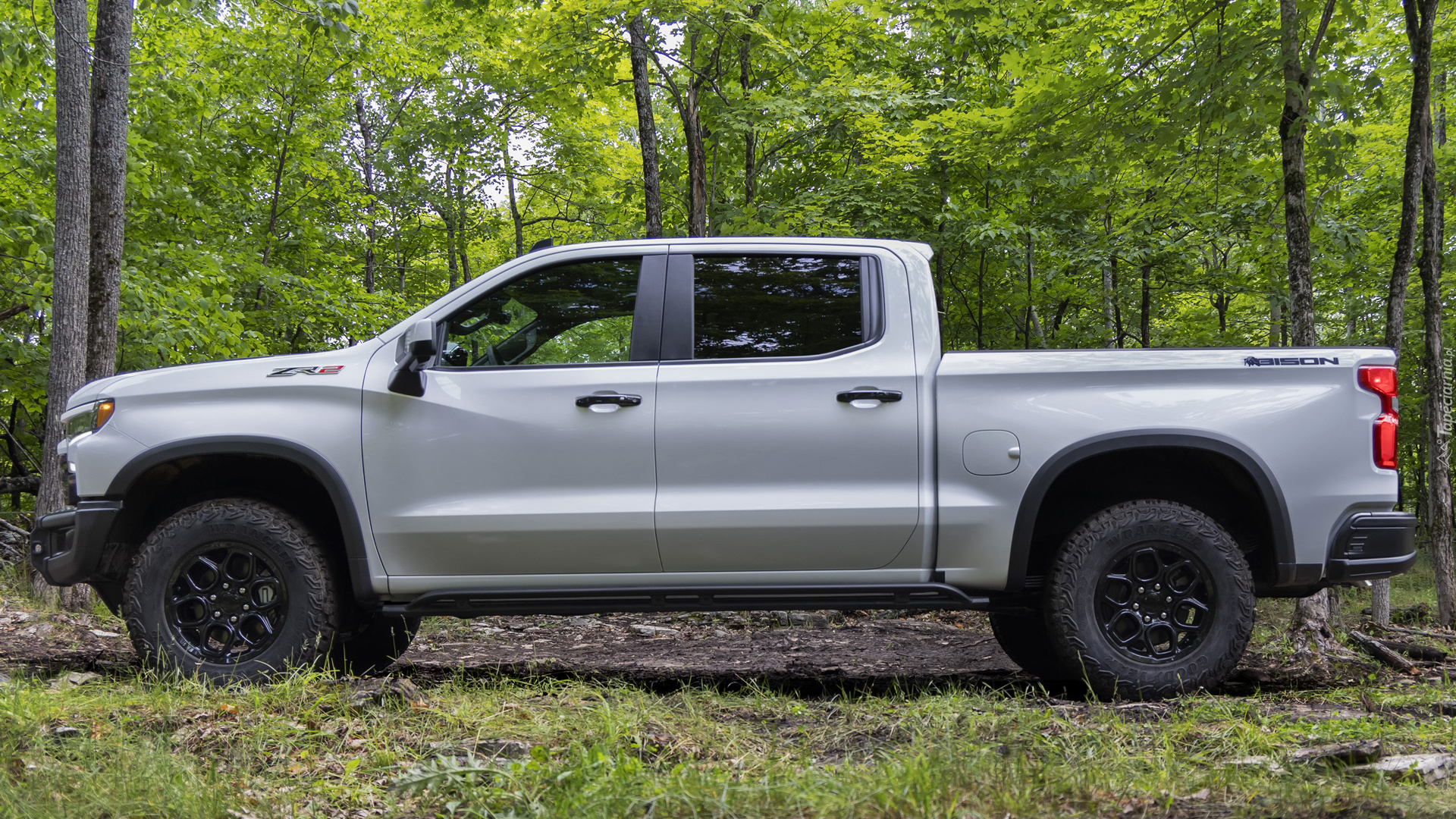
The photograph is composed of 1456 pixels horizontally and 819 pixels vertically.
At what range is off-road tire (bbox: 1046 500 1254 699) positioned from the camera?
12.4 ft

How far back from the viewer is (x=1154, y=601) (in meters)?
3.88

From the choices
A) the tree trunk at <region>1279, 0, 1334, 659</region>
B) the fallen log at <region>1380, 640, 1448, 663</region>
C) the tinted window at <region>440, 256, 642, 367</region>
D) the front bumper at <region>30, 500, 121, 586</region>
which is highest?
the tree trunk at <region>1279, 0, 1334, 659</region>

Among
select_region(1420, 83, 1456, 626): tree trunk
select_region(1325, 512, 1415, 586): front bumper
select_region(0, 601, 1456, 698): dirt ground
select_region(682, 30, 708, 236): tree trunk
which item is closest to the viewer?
select_region(1325, 512, 1415, 586): front bumper

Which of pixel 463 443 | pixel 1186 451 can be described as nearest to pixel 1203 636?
pixel 1186 451

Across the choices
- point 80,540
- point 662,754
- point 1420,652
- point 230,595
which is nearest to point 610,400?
point 662,754

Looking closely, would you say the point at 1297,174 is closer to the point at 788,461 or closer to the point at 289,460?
the point at 788,461

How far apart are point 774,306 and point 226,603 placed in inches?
104

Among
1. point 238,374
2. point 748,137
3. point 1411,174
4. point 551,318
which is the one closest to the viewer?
point 238,374

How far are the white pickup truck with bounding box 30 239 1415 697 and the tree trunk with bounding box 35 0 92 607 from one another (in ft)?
10.0

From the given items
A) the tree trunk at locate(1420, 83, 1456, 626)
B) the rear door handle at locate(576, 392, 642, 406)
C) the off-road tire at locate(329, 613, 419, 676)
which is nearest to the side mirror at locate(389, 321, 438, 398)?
the rear door handle at locate(576, 392, 642, 406)

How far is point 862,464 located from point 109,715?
9.79 feet

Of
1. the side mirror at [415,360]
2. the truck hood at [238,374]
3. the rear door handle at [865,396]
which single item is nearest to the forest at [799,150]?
the truck hood at [238,374]

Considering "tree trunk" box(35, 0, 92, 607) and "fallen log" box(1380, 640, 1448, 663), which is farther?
"tree trunk" box(35, 0, 92, 607)

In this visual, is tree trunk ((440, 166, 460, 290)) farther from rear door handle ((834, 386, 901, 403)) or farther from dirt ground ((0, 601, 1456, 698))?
rear door handle ((834, 386, 901, 403))
